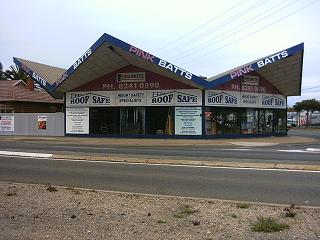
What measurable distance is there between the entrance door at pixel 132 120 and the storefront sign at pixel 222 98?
15.3ft

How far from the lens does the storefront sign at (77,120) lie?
33.9 meters

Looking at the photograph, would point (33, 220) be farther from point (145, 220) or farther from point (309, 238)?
point (309, 238)

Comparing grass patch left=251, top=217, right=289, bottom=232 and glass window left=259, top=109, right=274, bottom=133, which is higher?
glass window left=259, top=109, right=274, bottom=133

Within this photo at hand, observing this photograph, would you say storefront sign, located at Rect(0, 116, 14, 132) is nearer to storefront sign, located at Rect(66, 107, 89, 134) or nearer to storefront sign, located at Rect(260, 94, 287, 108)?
storefront sign, located at Rect(66, 107, 89, 134)

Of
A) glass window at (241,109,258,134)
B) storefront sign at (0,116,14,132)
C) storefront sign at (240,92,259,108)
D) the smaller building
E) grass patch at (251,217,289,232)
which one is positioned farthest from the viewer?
the smaller building

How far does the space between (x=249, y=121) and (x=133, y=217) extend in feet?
91.4

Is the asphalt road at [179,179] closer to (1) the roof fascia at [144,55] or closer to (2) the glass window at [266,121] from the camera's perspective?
(1) the roof fascia at [144,55]

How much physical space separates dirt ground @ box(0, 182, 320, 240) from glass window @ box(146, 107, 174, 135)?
2255 centimetres

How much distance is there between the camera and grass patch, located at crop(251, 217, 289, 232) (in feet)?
21.1

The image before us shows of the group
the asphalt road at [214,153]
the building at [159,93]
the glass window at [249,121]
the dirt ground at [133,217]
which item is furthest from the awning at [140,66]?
the dirt ground at [133,217]

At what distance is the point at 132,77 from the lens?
32656 mm

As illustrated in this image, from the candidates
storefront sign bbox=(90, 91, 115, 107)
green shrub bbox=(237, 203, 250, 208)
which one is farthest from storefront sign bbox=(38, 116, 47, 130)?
green shrub bbox=(237, 203, 250, 208)

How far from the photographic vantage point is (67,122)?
34469 mm

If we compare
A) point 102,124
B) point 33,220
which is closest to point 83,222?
point 33,220
